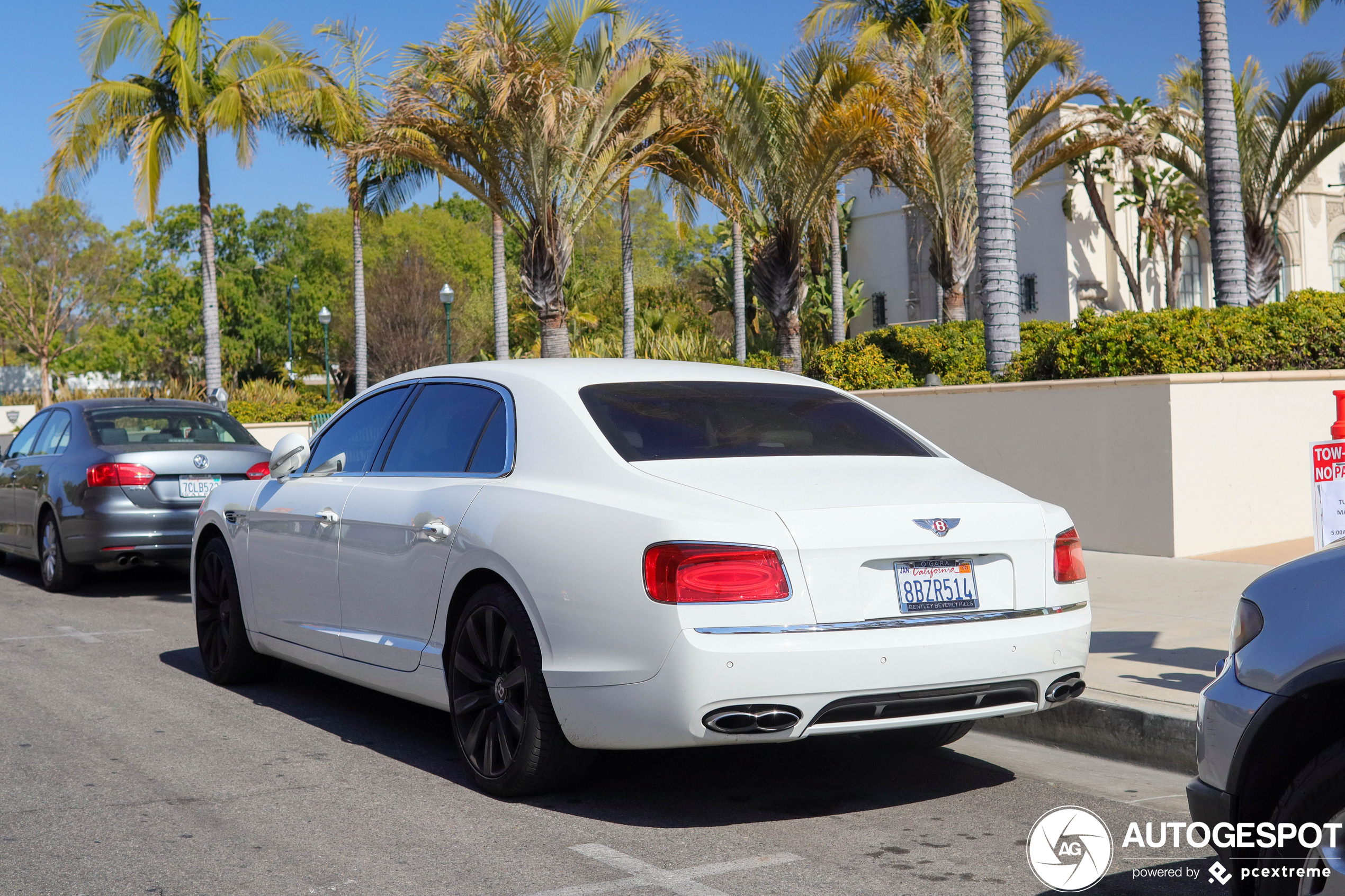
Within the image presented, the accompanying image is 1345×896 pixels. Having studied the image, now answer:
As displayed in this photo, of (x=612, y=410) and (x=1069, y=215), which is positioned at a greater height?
(x=1069, y=215)

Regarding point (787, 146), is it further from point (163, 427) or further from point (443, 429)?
point (443, 429)

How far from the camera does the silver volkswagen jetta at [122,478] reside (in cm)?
1045

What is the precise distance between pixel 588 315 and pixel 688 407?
4212 cm

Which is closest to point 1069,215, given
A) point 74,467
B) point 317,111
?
point 317,111

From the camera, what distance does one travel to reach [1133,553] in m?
10.6

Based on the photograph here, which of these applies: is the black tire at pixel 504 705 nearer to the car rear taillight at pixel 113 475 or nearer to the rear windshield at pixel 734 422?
the rear windshield at pixel 734 422

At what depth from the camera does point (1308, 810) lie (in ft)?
9.17

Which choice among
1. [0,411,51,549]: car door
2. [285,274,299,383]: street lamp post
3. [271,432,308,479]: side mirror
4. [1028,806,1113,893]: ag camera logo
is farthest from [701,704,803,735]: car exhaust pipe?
[285,274,299,383]: street lamp post

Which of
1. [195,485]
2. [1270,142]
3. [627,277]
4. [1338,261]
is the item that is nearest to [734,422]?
[195,485]

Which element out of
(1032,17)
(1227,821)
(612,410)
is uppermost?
(1032,17)

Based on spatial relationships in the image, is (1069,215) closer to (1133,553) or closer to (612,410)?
(1133,553)

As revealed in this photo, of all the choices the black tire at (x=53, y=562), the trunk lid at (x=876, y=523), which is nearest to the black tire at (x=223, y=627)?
the trunk lid at (x=876, y=523)

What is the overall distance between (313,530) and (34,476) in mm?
6483

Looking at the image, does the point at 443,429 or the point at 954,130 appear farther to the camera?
the point at 954,130
